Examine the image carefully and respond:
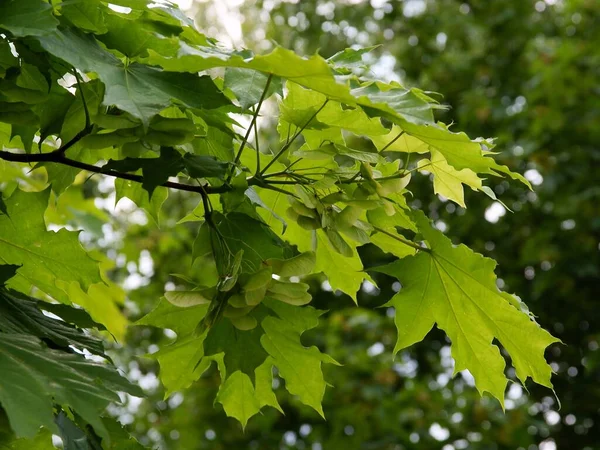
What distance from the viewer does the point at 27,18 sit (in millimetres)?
779

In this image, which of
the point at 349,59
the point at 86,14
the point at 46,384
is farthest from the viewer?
the point at 349,59

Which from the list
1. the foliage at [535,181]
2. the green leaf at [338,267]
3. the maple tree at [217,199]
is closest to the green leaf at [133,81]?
the maple tree at [217,199]

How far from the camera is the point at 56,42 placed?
0.79 m

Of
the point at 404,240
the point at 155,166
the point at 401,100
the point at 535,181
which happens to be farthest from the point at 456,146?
the point at 535,181

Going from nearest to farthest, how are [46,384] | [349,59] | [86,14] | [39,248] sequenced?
[46,384] → [86,14] → [349,59] → [39,248]

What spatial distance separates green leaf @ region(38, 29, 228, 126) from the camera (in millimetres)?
773

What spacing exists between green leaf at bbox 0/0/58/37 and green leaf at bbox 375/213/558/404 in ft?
1.61

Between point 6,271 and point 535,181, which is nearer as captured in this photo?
point 6,271

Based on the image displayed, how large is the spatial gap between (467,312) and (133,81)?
569 millimetres

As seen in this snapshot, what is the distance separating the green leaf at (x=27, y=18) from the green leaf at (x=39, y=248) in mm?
305

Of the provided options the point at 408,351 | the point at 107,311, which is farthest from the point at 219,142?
the point at 408,351

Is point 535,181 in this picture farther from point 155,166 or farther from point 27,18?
point 27,18

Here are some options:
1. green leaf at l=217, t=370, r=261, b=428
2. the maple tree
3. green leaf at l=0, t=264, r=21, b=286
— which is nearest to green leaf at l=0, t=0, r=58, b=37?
the maple tree

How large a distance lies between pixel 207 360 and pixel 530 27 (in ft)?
14.1
